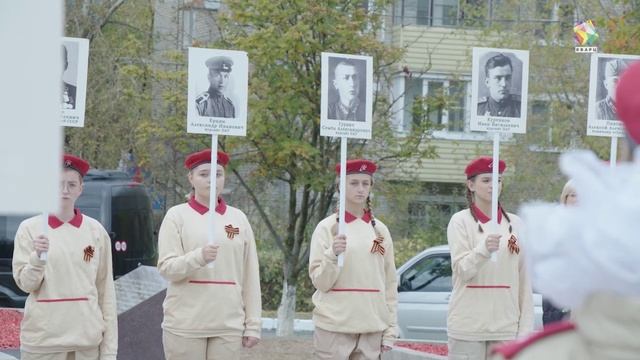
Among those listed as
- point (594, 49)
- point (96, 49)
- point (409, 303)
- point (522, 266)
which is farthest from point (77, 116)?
point (96, 49)

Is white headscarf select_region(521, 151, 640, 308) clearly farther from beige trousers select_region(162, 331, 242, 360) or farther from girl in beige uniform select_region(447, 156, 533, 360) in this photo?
girl in beige uniform select_region(447, 156, 533, 360)

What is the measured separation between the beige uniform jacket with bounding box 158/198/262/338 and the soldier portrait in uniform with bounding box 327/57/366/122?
4.39 feet

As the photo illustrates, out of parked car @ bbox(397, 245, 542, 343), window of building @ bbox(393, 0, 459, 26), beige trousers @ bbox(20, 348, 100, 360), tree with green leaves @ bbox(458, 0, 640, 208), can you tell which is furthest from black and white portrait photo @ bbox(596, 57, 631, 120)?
window of building @ bbox(393, 0, 459, 26)

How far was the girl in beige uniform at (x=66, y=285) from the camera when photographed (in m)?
7.37

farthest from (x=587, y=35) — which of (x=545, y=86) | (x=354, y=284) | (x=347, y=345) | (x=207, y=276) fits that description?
(x=207, y=276)

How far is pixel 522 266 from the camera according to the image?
857 cm

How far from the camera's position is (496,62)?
29.9 feet

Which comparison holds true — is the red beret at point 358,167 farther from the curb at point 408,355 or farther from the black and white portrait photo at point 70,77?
the curb at point 408,355

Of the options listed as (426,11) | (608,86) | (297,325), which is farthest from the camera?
(426,11)

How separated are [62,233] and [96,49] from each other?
42.6 ft

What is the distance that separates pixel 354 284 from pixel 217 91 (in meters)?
1.70

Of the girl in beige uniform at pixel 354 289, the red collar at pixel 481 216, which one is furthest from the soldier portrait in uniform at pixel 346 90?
the red collar at pixel 481 216

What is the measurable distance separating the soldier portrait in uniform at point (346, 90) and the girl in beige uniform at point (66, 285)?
85.0 inches

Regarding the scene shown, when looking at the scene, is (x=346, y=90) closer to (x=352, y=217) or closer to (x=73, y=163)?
(x=352, y=217)
